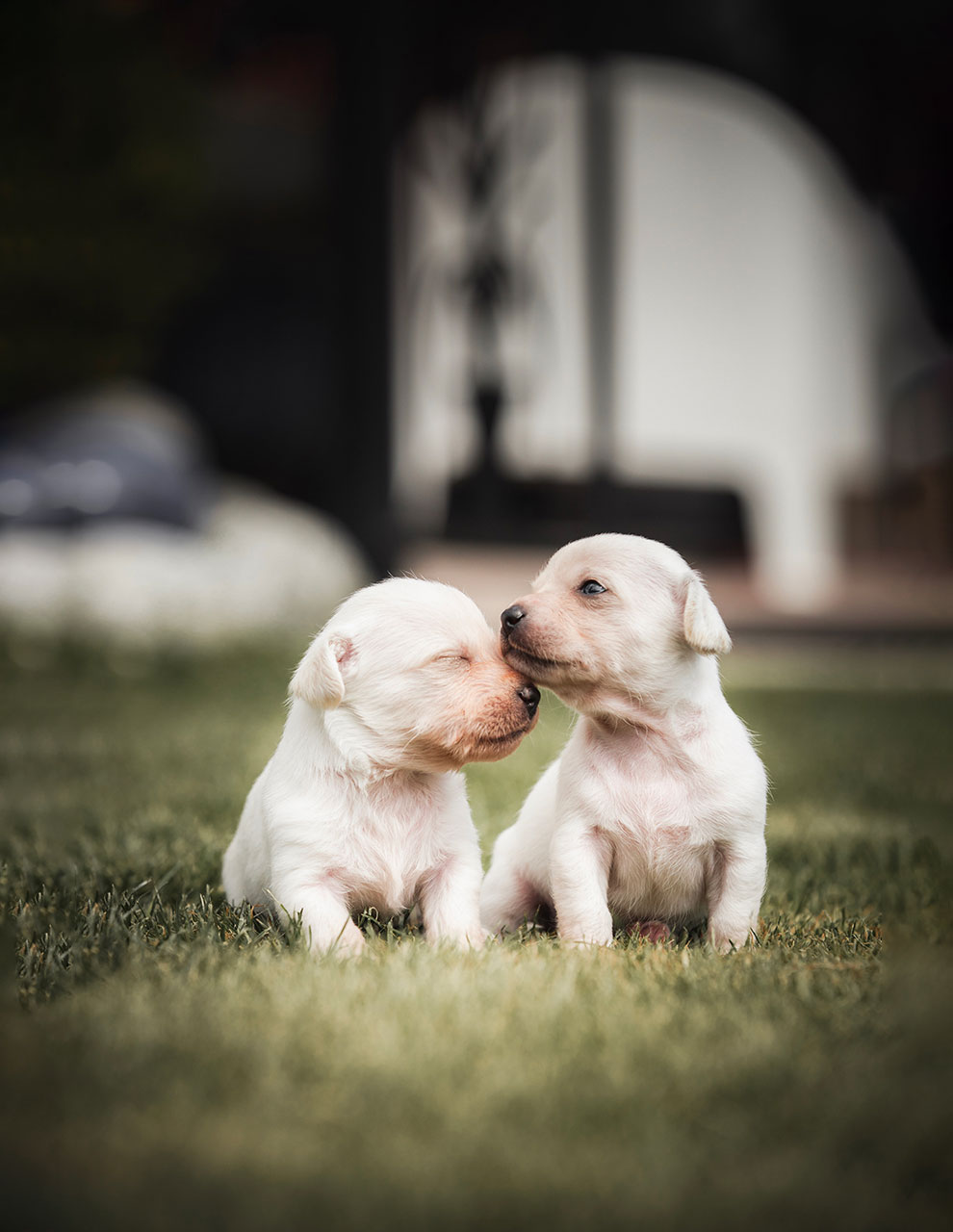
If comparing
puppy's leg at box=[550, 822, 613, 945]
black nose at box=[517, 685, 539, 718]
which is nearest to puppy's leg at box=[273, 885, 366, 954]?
puppy's leg at box=[550, 822, 613, 945]

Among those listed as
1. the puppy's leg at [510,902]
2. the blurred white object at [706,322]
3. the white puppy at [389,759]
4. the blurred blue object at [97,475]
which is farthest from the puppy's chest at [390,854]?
the blurred white object at [706,322]

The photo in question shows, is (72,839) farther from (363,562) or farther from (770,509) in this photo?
(770,509)

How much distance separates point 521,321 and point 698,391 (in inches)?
97.6

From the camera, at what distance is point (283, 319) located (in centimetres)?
1068

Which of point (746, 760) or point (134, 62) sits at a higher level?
point (134, 62)

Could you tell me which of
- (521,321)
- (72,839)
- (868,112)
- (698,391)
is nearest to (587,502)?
(521,321)

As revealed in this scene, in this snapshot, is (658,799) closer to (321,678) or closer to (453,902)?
(453,902)

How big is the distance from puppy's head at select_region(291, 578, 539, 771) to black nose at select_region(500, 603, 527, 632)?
0.06 meters

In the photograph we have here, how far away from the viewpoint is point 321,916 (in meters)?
2.15

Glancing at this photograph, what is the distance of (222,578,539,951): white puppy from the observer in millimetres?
2223

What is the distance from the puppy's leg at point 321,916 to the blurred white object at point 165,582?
16.6 ft

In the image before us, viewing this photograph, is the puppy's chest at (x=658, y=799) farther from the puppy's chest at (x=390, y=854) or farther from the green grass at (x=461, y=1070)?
the puppy's chest at (x=390, y=854)

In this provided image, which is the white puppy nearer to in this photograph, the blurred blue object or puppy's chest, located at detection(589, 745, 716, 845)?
puppy's chest, located at detection(589, 745, 716, 845)

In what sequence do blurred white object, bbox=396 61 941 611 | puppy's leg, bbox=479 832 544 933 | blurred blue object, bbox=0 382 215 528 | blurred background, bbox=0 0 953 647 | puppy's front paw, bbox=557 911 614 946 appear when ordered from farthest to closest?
blurred white object, bbox=396 61 941 611 < blurred background, bbox=0 0 953 647 < blurred blue object, bbox=0 382 215 528 < puppy's leg, bbox=479 832 544 933 < puppy's front paw, bbox=557 911 614 946
